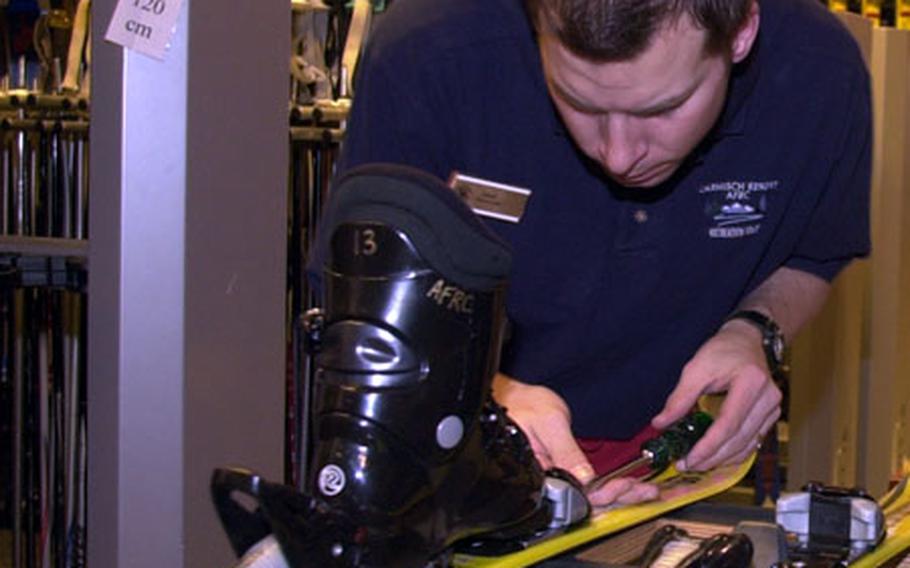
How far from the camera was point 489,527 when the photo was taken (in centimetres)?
99

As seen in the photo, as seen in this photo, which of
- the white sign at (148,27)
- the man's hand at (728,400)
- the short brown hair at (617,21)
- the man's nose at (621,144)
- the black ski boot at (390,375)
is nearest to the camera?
the black ski boot at (390,375)

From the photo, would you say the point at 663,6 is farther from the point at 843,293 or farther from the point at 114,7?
the point at 843,293

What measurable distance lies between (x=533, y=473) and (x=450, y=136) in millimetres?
570

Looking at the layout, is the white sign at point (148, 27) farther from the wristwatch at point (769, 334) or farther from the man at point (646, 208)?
the wristwatch at point (769, 334)

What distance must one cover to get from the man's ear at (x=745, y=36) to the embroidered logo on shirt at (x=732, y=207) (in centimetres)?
24

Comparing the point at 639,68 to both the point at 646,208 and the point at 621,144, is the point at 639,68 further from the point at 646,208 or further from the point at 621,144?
the point at 646,208

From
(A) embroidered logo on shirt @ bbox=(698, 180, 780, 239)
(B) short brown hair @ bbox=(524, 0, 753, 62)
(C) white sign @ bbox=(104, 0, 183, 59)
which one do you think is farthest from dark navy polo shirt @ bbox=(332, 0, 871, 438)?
(C) white sign @ bbox=(104, 0, 183, 59)

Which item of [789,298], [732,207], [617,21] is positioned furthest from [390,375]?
[789,298]

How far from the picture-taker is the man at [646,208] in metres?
1.49

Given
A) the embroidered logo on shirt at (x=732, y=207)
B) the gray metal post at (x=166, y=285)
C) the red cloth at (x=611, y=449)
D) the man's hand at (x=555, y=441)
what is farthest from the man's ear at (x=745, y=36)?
the gray metal post at (x=166, y=285)

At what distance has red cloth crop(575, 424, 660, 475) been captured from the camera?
1.68 m

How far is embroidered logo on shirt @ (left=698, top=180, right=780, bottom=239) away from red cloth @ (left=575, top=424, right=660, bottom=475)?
25cm

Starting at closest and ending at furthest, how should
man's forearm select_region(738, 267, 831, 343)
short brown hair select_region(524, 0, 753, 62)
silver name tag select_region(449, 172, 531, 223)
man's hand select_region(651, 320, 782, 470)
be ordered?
1. short brown hair select_region(524, 0, 753, 62)
2. man's hand select_region(651, 320, 782, 470)
3. silver name tag select_region(449, 172, 531, 223)
4. man's forearm select_region(738, 267, 831, 343)

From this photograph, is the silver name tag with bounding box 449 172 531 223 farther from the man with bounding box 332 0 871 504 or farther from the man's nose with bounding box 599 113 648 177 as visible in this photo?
the man's nose with bounding box 599 113 648 177
